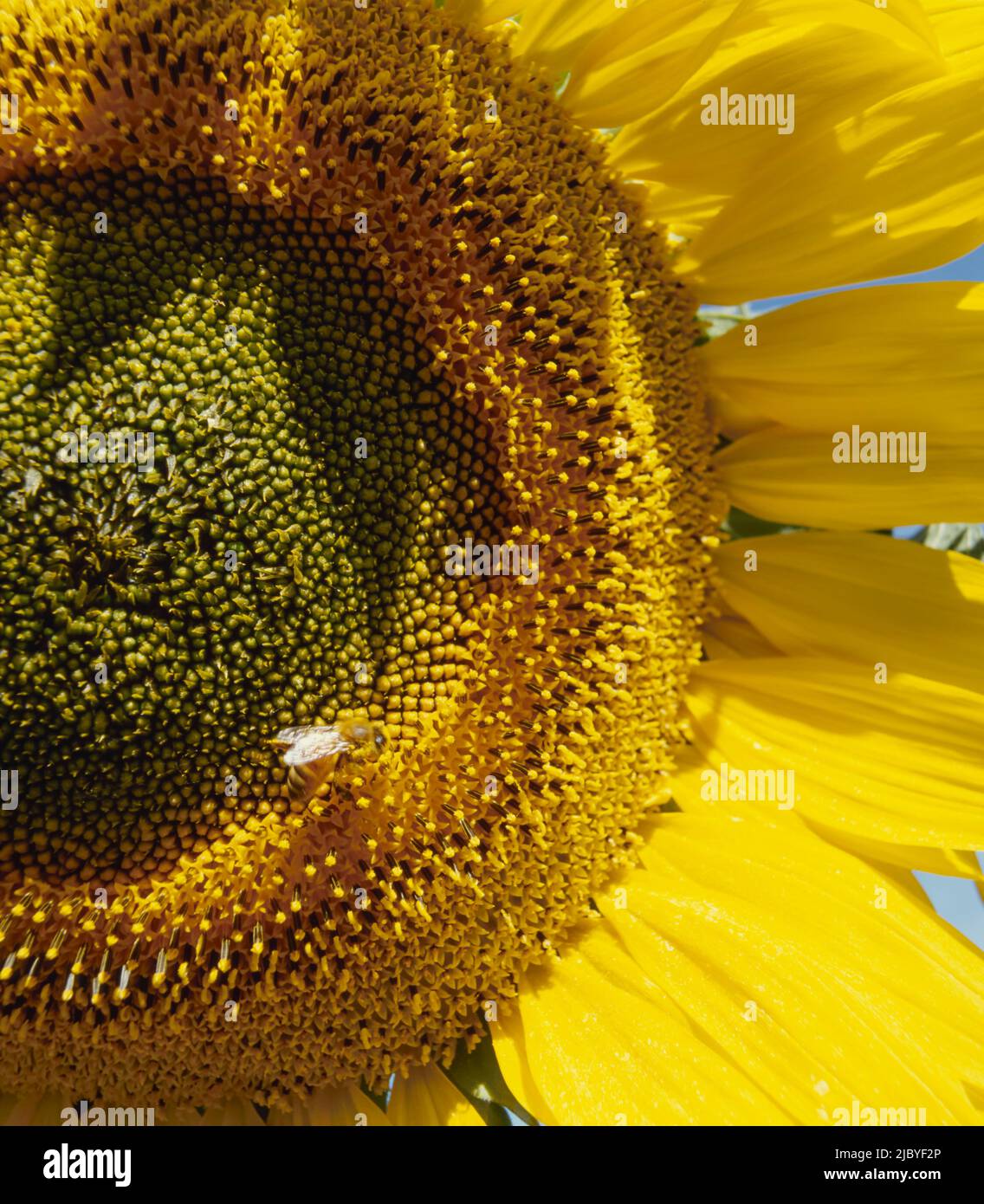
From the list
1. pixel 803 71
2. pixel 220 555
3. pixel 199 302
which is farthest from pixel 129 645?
pixel 803 71

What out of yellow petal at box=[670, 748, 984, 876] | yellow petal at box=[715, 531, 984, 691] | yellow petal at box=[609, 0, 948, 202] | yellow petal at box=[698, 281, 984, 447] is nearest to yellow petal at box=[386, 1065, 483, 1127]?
yellow petal at box=[670, 748, 984, 876]

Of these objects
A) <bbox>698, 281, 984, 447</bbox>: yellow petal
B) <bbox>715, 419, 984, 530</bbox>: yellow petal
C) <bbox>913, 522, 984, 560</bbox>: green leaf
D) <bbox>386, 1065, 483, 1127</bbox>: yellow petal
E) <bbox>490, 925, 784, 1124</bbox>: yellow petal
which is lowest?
Answer: <bbox>386, 1065, 483, 1127</bbox>: yellow petal

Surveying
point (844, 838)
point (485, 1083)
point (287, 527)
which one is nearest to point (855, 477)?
point (844, 838)

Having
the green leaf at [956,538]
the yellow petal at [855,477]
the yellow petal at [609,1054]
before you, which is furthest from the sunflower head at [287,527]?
the green leaf at [956,538]

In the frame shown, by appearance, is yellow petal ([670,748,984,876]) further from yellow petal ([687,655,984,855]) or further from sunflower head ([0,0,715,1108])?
sunflower head ([0,0,715,1108])

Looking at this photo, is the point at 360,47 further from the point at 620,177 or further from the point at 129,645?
the point at 129,645

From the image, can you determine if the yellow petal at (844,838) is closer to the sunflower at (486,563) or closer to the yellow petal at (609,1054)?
the sunflower at (486,563)

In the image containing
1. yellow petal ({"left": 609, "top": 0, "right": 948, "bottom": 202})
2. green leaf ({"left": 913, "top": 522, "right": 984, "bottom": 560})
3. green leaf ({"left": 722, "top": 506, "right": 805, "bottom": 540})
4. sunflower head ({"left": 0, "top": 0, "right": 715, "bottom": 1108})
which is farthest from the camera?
green leaf ({"left": 913, "top": 522, "right": 984, "bottom": 560})
